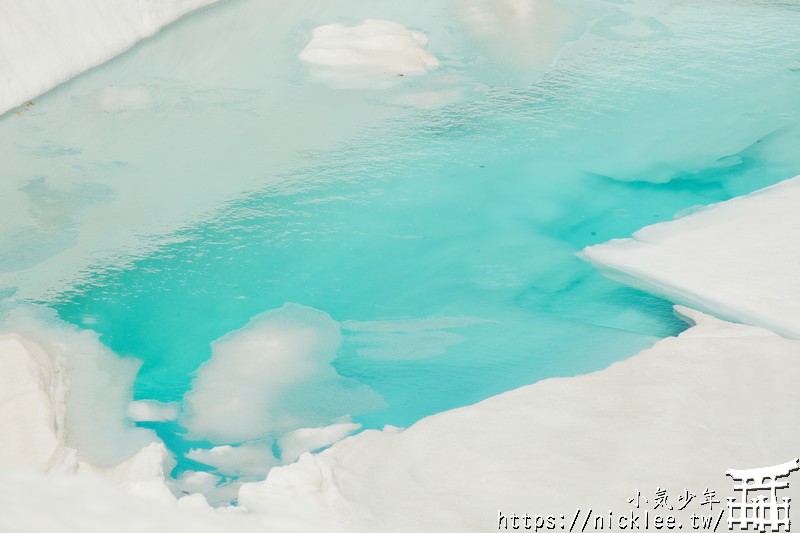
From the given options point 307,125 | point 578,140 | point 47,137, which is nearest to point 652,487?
point 578,140

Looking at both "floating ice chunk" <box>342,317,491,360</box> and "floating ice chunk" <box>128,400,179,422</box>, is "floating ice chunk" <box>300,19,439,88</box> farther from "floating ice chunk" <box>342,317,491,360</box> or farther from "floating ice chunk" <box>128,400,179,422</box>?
"floating ice chunk" <box>128,400,179,422</box>

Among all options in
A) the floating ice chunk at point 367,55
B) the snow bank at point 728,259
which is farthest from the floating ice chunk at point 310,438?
the floating ice chunk at point 367,55

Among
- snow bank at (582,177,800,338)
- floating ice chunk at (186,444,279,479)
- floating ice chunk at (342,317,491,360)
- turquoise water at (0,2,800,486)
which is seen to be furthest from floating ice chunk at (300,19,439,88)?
floating ice chunk at (186,444,279,479)

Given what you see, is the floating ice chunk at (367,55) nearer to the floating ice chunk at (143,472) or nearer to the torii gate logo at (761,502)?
the floating ice chunk at (143,472)

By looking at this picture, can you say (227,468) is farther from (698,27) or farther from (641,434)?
(698,27)

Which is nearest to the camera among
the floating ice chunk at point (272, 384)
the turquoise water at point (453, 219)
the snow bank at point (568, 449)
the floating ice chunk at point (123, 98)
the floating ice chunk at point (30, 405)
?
the snow bank at point (568, 449)

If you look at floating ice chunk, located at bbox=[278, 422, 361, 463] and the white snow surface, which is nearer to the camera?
the white snow surface
